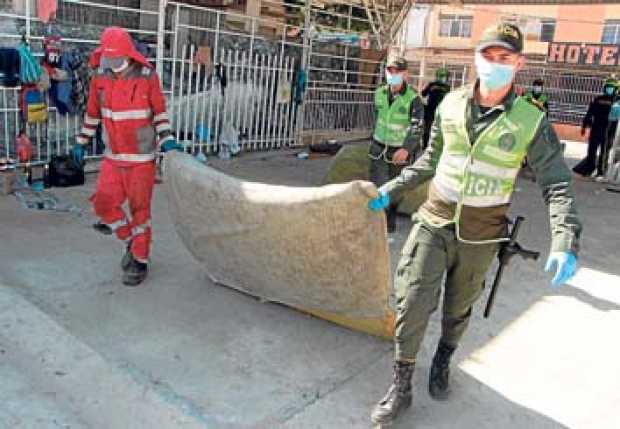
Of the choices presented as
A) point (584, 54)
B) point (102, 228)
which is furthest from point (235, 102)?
point (584, 54)

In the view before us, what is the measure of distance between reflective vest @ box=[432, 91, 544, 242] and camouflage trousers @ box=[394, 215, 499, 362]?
132 millimetres

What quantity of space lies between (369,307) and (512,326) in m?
1.26

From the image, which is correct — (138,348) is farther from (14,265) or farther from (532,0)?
(532,0)

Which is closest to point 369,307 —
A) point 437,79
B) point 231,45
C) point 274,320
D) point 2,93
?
point 274,320

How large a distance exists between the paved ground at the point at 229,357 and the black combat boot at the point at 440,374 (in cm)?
6

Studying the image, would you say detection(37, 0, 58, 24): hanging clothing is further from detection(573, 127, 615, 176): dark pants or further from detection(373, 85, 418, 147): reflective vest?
detection(573, 127, 615, 176): dark pants

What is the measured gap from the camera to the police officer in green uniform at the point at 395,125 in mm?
5098

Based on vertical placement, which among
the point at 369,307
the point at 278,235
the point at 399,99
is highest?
the point at 399,99

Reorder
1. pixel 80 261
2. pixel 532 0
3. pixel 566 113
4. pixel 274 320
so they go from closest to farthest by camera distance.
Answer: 1. pixel 274 320
2. pixel 80 261
3. pixel 532 0
4. pixel 566 113

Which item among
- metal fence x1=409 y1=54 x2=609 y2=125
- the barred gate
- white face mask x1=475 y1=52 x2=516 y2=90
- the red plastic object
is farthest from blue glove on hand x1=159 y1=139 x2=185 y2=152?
metal fence x1=409 y1=54 x2=609 y2=125

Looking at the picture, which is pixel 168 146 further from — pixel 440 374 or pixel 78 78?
pixel 78 78

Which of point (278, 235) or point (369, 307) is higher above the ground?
point (278, 235)

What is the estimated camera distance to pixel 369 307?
3.15 m

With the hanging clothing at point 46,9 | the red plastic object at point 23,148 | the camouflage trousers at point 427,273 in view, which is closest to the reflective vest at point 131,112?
the camouflage trousers at point 427,273
